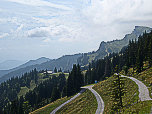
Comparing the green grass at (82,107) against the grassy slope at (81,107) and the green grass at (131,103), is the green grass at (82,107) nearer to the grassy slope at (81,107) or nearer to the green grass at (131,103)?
the grassy slope at (81,107)

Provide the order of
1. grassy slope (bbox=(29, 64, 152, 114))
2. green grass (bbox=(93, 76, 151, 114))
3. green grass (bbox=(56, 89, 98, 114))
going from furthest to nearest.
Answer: green grass (bbox=(56, 89, 98, 114)), grassy slope (bbox=(29, 64, 152, 114)), green grass (bbox=(93, 76, 151, 114))

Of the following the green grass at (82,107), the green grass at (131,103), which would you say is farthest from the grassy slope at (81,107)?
the green grass at (131,103)

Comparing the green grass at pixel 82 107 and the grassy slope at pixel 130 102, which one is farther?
the green grass at pixel 82 107

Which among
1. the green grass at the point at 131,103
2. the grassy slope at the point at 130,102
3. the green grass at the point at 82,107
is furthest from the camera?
the green grass at the point at 82,107

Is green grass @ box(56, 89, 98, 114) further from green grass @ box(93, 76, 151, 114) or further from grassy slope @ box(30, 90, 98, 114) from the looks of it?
green grass @ box(93, 76, 151, 114)

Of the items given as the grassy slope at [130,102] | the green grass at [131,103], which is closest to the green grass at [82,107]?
the grassy slope at [130,102]

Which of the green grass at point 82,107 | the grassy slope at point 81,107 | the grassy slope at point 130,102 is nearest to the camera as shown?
the grassy slope at point 130,102

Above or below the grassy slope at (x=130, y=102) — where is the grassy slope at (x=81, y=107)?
below

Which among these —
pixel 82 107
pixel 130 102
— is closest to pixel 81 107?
pixel 82 107

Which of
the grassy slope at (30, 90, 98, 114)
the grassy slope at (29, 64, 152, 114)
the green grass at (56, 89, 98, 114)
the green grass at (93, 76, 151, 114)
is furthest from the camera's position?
the grassy slope at (30, 90, 98, 114)

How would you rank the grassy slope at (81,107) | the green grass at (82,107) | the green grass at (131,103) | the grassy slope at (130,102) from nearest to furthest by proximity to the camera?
the green grass at (131,103) < the grassy slope at (130,102) < the green grass at (82,107) < the grassy slope at (81,107)

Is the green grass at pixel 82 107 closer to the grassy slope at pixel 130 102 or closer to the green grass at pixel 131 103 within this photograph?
the grassy slope at pixel 130 102

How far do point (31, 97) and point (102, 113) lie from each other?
380 ft

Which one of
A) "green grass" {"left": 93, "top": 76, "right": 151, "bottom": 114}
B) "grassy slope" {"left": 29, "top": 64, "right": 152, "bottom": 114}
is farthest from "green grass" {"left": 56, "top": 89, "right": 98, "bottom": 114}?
"green grass" {"left": 93, "top": 76, "right": 151, "bottom": 114}
